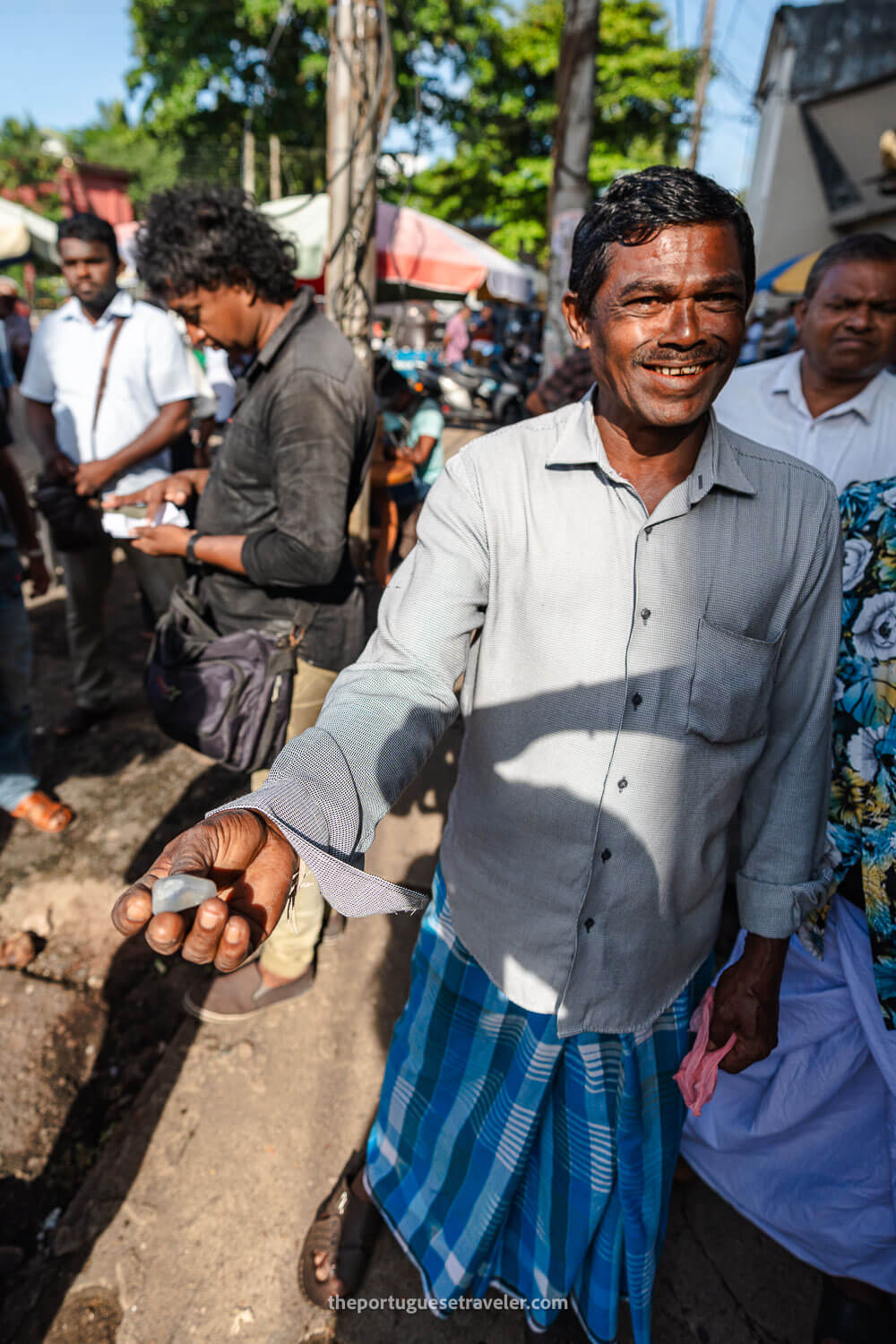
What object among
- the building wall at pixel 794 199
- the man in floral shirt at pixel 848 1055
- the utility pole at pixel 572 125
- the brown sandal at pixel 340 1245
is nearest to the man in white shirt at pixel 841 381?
the man in floral shirt at pixel 848 1055

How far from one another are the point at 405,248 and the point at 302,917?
18.1 ft

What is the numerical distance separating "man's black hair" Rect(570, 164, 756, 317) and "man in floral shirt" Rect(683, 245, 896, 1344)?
2.17 feet

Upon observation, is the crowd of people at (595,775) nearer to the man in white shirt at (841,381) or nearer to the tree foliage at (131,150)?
the man in white shirt at (841,381)

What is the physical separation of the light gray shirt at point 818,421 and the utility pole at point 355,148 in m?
1.38

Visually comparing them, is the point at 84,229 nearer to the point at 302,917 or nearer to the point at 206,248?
the point at 206,248

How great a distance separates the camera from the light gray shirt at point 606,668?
1146 mm

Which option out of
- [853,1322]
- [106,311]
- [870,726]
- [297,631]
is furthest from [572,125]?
[853,1322]

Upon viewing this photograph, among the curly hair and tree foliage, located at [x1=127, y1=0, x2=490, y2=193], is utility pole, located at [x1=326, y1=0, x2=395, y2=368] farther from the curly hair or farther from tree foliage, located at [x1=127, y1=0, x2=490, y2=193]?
tree foliage, located at [x1=127, y1=0, x2=490, y2=193]

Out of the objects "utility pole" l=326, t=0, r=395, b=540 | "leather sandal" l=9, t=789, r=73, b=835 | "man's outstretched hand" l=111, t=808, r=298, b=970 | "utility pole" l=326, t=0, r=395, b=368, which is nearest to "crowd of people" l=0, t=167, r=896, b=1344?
"man's outstretched hand" l=111, t=808, r=298, b=970

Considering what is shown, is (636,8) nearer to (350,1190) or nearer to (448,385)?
(448,385)

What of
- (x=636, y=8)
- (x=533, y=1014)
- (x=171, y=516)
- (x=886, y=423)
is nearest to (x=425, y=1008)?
(x=533, y=1014)

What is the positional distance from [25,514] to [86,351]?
0.75 meters

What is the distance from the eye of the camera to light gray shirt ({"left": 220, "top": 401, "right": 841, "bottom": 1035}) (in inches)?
45.1

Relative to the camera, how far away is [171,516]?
8.16ft
